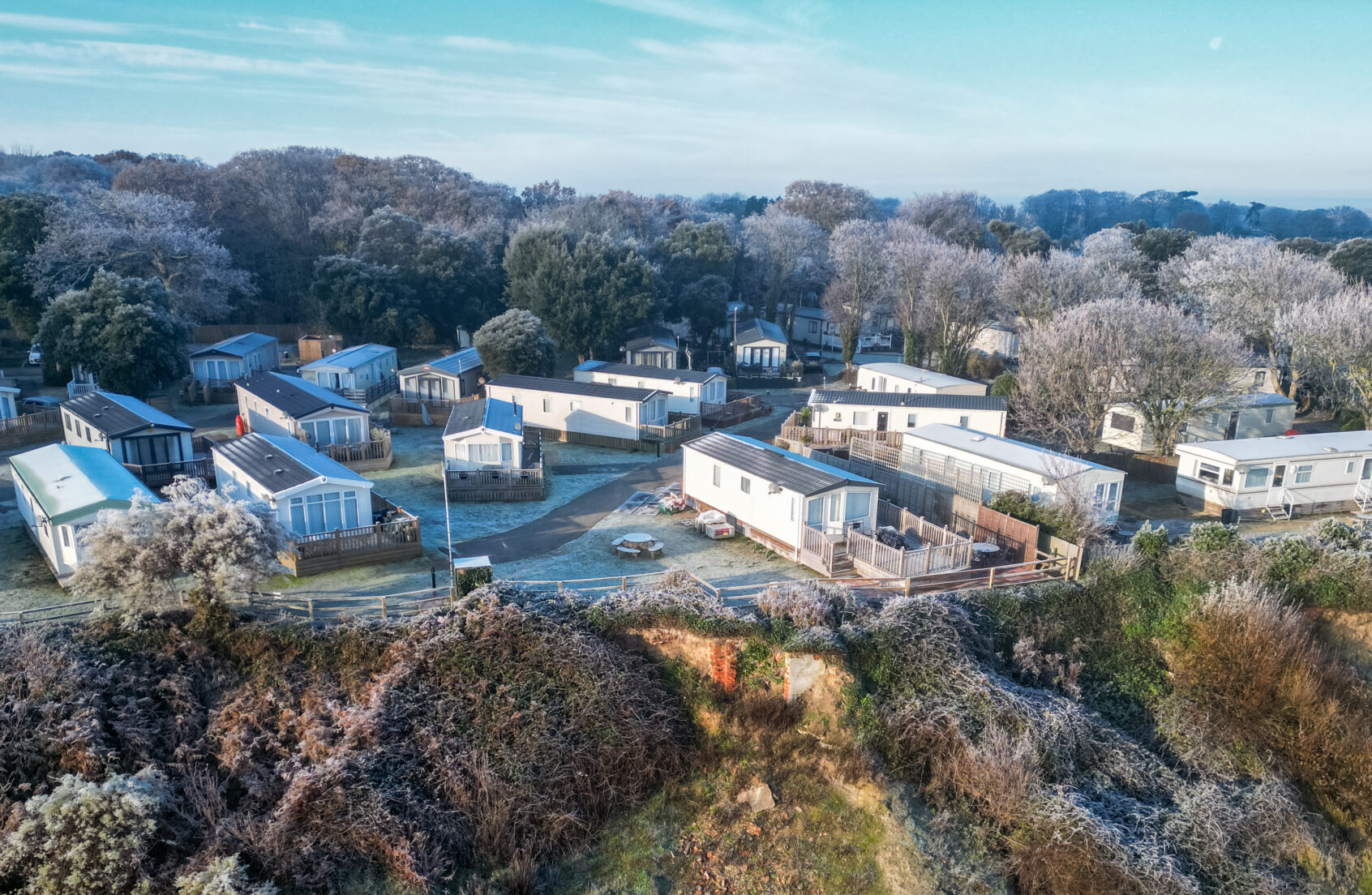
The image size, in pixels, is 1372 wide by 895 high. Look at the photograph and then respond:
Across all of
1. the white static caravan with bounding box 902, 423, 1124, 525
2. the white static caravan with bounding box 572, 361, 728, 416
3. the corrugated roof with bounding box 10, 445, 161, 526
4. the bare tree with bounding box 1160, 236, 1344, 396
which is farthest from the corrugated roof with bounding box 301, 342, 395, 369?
the bare tree with bounding box 1160, 236, 1344, 396

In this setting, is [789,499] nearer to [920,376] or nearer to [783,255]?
[920,376]

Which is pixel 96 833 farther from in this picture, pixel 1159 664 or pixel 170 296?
pixel 170 296

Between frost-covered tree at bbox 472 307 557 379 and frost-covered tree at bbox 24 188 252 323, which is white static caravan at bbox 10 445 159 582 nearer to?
frost-covered tree at bbox 472 307 557 379

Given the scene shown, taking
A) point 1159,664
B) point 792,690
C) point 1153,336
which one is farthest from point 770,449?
point 1153,336

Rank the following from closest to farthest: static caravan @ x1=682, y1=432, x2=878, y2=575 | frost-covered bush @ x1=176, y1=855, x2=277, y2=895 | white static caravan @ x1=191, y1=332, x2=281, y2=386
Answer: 1. frost-covered bush @ x1=176, y1=855, x2=277, y2=895
2. static caravan @ x1=682, y1=432, x2=878, y2=575
3. white static caravan @ x1=191, y1=332, x2=281, y2=386

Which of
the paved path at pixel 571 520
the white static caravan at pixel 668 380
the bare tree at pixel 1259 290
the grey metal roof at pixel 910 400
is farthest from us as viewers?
the white static caravan at pixel 668 380

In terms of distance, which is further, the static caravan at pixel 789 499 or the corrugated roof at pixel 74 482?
the static caravan at pixel 789 499

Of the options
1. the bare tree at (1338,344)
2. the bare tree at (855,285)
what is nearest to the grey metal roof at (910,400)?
the bare tree at (1338,344)

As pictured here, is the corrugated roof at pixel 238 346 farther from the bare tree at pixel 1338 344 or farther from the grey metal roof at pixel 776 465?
the bare tree at pixel 1338 344
